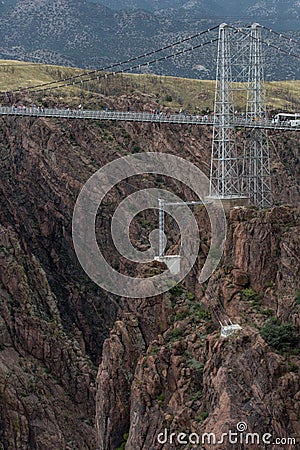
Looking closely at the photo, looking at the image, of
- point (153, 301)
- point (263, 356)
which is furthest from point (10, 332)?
point (263, 356)

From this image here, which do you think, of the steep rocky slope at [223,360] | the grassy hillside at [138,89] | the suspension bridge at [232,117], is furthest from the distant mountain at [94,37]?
the steep rocky slope at [223,360]

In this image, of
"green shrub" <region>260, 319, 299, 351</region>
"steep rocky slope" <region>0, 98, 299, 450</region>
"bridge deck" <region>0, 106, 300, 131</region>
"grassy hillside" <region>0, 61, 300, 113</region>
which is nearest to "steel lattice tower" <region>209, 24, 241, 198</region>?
"steep rocky slope" <region>0, 98, 299, 450</region>

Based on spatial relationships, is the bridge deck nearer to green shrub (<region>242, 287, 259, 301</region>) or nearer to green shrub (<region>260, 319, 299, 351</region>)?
green shrub (<region>242, 287, 259, 301</region>)

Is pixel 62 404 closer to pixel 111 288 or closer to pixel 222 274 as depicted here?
pixel 111 288

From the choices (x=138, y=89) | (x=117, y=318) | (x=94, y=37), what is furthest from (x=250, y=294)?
(x=94, y=37)

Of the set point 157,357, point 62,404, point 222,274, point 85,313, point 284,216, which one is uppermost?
point 284,216

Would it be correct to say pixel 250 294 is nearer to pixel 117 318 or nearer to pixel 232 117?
pixel 232 117

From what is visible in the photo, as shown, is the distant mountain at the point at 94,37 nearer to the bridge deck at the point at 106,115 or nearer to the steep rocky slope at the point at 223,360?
the bridge deck at the point at 106,115
